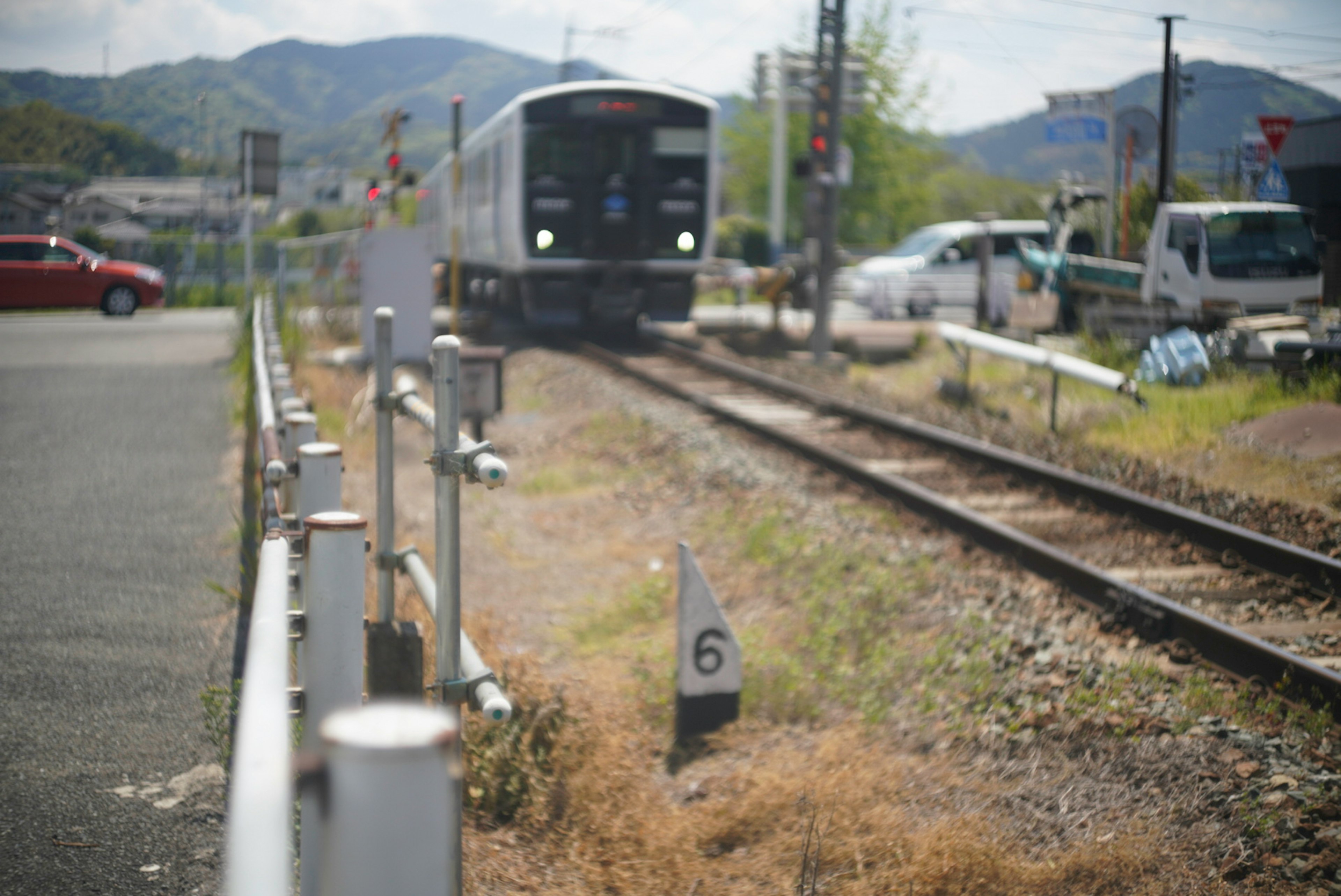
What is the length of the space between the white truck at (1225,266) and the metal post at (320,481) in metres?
12.9

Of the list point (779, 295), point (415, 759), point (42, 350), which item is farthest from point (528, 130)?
point (415, 759)

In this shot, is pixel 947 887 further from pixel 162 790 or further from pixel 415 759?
pixel 415 759

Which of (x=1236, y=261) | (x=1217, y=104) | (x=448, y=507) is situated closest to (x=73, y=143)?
(x=448, y=507)

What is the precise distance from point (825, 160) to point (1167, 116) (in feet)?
21.5

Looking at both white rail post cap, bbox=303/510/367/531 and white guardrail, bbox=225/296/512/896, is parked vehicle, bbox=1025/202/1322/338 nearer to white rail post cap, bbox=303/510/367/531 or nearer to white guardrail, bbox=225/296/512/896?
white guardrail, bbox=225/296/512/896

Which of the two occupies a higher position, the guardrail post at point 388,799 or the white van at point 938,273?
the white van at point 938,273

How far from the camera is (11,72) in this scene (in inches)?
274

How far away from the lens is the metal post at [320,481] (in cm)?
307

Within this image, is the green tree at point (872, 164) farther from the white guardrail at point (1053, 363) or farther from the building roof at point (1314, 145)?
the white guardrail at point (1053, 363)

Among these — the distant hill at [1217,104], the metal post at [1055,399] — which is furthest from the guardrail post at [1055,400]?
the distant hill at [1217,104]

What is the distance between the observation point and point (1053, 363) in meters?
10.5

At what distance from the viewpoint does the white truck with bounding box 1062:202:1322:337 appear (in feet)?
45.3

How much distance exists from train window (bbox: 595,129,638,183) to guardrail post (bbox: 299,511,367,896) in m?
15.1

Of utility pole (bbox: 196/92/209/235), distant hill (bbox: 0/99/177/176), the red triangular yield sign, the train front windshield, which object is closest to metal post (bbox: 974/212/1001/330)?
the red triangular yield sign
